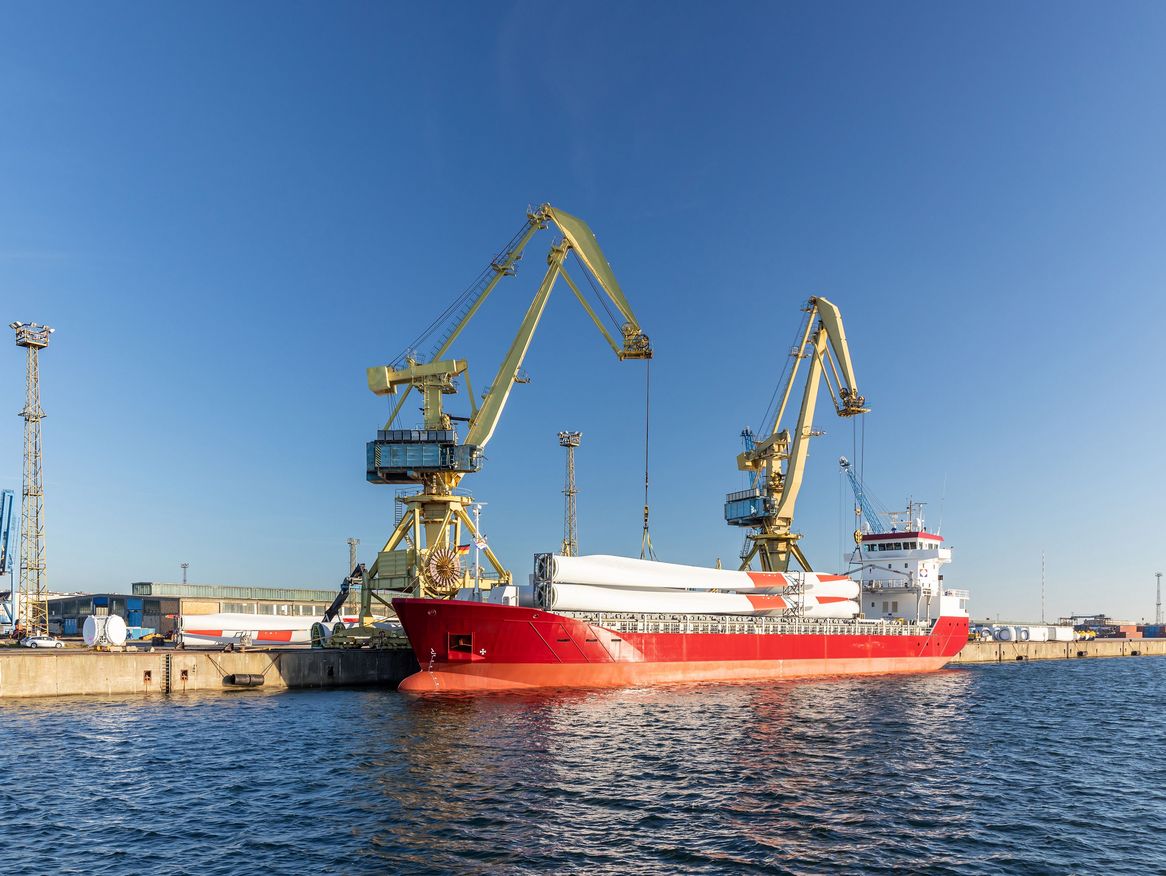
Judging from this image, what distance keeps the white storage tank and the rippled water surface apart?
8.59 meters

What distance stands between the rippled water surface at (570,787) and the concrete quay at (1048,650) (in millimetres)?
69369

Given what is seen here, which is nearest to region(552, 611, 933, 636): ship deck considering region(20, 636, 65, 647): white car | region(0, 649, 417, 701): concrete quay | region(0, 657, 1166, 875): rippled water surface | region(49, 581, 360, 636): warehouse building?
region(0, 657, 1166, 875): rippled water surface

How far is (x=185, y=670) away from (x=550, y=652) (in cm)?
2349

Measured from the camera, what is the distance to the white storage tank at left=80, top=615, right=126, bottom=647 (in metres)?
53.2

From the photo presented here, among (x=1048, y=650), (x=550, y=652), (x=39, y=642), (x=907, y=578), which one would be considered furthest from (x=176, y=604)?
(x=1048, y=650)

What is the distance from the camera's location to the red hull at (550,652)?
48.0 meters

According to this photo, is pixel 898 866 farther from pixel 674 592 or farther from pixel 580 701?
pixel 674 592

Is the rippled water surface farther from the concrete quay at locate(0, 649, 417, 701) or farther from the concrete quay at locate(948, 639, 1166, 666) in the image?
the concrete quay at locate(948, 639, 1166, 666)

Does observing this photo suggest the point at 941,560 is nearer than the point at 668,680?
No

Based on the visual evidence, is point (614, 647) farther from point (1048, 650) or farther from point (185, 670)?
point (1048, 650)

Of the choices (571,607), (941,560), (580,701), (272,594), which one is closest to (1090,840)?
(580,701)

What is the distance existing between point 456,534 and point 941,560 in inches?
1840

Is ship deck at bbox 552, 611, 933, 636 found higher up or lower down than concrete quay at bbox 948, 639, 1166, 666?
higher up

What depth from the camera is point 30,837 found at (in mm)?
21656
